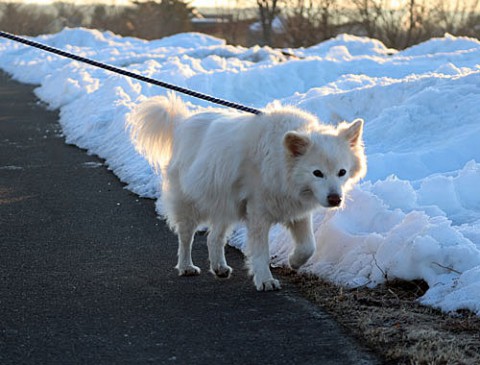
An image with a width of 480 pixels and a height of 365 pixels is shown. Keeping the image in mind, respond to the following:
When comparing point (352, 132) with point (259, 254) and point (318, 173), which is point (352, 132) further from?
point (259, 254)

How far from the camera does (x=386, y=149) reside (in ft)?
32.0

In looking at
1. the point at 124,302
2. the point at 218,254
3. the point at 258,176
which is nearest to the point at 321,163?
the point at 258,176

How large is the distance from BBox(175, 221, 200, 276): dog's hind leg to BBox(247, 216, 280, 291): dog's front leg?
Result: 58 cm

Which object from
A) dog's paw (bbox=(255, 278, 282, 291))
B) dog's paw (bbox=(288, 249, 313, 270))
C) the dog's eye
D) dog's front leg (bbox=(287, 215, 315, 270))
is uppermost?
the dog's eye

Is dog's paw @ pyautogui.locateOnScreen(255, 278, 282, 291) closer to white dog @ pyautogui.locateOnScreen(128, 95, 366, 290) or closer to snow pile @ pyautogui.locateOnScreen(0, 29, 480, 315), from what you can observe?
white dog @ pyautogui.locateOnScreen(128, 95, 366, 290)

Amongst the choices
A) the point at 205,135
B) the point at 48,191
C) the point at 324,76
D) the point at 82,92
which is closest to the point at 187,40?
the point at 82,92

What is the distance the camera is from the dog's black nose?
18.4 ft

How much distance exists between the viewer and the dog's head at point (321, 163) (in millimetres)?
5680

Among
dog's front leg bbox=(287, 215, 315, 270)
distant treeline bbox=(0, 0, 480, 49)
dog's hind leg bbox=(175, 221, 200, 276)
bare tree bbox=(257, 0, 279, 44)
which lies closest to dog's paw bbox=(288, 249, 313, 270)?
dog's front leg bbox=(287, 215, 315, 270)

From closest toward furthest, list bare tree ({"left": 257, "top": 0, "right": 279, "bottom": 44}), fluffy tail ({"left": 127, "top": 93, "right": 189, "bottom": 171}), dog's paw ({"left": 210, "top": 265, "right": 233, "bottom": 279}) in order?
dog's paw ({"left": 210, "top": 265, "right": 233, "bottom": 279}), fluffy tail ({"left": 127, "top": 93, "right": 189, "bottom": 171}), bare tree ({"left": 257, "top": 0, "right": 279, "bottom": 44})

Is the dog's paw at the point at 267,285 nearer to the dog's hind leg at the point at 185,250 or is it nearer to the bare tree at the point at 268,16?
the dog's hind leg at the point at 185,250

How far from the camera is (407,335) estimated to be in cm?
468

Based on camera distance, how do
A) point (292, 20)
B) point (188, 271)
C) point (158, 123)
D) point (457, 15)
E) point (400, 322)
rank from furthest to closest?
point (292, 20), point (457, 15), point (158, 123), point (188, 271), point (400, 322)

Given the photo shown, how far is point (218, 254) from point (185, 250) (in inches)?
11.2
